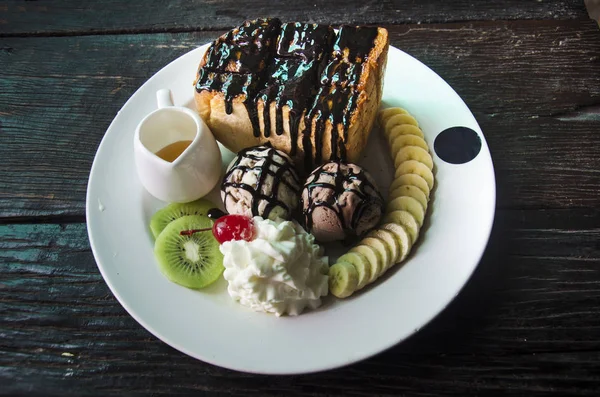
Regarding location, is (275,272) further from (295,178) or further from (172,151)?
(172,151)

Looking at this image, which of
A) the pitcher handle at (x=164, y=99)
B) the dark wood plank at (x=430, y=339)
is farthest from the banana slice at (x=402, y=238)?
the pitcher handle at (x=164, y=99)

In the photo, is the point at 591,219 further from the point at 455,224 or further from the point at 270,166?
the point at 270,166

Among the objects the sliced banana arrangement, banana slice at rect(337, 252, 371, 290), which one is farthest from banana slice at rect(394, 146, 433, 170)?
banana slice at rect(337, 252, 371, 290)

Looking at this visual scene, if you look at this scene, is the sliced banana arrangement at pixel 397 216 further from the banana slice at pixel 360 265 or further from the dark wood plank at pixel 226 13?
the dark wood plank at pixel 226 13

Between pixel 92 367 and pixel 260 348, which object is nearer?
pixel 260 348

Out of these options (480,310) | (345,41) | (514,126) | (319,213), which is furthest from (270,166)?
(514,126)

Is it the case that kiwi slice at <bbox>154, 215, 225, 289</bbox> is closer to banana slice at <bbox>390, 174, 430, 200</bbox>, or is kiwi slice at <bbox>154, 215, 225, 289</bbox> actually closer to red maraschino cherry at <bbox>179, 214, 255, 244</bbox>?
red maraschino cherry at <bbox>179, 214, 255, 244</bbox>
